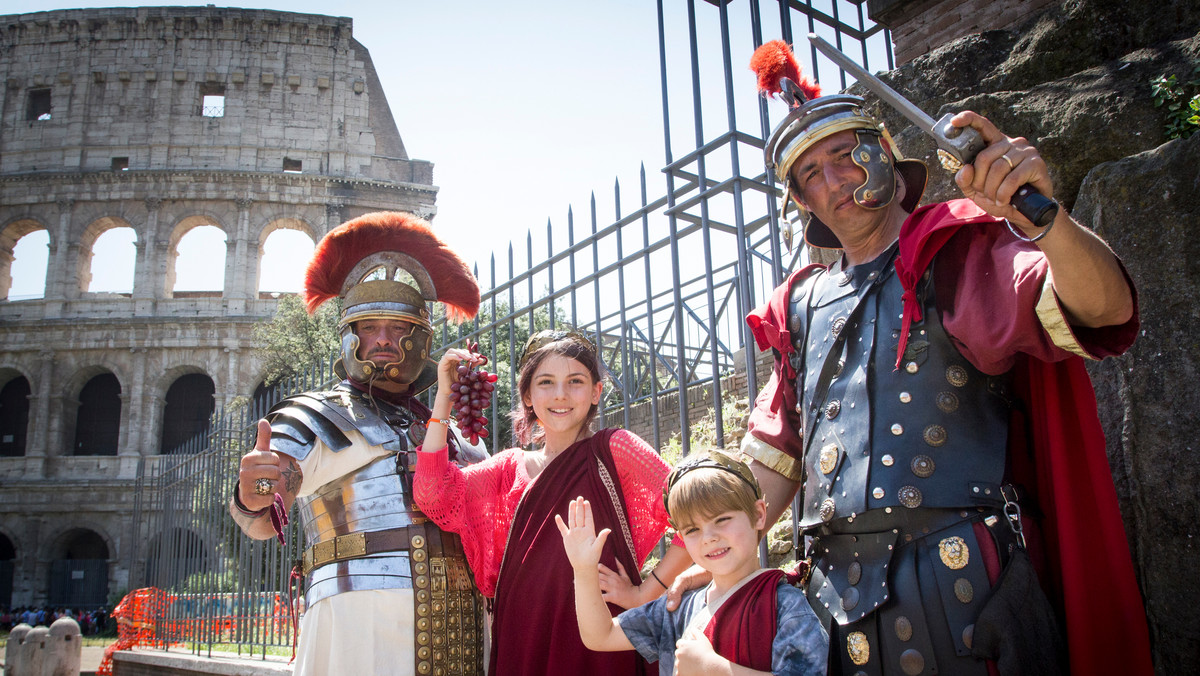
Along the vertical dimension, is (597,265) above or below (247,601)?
above

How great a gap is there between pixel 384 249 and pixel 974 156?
2.96m

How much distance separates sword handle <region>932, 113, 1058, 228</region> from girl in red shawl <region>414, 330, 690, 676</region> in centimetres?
146

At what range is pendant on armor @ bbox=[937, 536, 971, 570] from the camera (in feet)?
6.11

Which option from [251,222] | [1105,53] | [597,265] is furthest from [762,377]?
[251,222]

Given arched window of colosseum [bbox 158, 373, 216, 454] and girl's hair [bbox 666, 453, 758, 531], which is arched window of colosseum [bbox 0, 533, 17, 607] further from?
girl's hair [bbox 666, 453, 758, 531]

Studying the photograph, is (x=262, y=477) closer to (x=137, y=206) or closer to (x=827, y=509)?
(x=827, y=509)

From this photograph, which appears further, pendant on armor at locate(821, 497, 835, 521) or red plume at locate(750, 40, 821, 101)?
red plume at locate(750, 40, 821, 101)

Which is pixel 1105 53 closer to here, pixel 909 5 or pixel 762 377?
pixel 909 5

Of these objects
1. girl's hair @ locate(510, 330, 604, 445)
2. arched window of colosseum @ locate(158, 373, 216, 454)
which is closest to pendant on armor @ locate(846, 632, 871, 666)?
girl's hair @ locate(510, 330, 604, 445)

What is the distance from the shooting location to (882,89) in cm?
194

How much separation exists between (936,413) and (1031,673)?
24.0 inches

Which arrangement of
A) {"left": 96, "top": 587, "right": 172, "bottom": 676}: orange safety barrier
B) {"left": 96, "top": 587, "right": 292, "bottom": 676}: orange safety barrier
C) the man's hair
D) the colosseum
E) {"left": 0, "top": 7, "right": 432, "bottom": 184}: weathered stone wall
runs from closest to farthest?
the man's hair, {"left": 96, "top": 587, "right": 292, "bottom": 676}: orange safety barrier, {"left": 96, "top": 587, "right": 172, "bottom": 676}: orange safety barrier, the colosseum, {"left": 0, "top": 7, "right": 432, "bottom": 184}: weathered stone wall

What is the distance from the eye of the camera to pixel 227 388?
27578 millimetres

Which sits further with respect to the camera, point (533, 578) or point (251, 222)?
point (251, 222)
